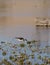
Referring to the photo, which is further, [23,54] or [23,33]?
[23,33]

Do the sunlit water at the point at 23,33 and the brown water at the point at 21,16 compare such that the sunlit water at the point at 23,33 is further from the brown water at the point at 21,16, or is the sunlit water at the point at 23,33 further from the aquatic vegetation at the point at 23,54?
the aquatic vegetation at the point at 23,54

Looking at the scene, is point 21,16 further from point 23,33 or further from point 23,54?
point 23,54

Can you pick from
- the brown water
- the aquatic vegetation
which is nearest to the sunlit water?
the brown water

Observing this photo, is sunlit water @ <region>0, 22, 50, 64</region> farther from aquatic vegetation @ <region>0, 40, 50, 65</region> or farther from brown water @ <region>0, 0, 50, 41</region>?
aquatic vegetation @ <region>0, 40, 50, 65</region>

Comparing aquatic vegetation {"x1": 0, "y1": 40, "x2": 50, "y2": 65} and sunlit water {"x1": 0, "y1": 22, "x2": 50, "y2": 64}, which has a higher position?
sunlit water {"x1": 0, "y1": 22, "x2": 50, "y2": 64}

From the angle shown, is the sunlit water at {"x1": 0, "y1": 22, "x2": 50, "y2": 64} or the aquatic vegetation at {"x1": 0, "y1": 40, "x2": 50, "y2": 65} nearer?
the aquatic vegetation at {"x1": 0, "y1": 40, "x2": 50, "y2": 65}

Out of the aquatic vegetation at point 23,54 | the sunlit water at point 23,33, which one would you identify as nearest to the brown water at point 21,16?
the sunlit water at point 23,33

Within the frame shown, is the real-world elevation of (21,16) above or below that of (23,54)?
above

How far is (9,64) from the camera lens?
138cm

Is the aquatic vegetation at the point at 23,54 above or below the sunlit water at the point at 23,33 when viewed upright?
below

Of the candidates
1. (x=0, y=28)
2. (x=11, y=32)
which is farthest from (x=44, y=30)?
(x=0, y=28)

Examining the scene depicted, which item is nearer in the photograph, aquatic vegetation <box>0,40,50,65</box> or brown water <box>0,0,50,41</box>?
aquatic vegetation <box>0,40,50,65</box>

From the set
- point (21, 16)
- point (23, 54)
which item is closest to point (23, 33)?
point (21, 16)

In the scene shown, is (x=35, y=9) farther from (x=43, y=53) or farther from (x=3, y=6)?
(x=43, y=53)
